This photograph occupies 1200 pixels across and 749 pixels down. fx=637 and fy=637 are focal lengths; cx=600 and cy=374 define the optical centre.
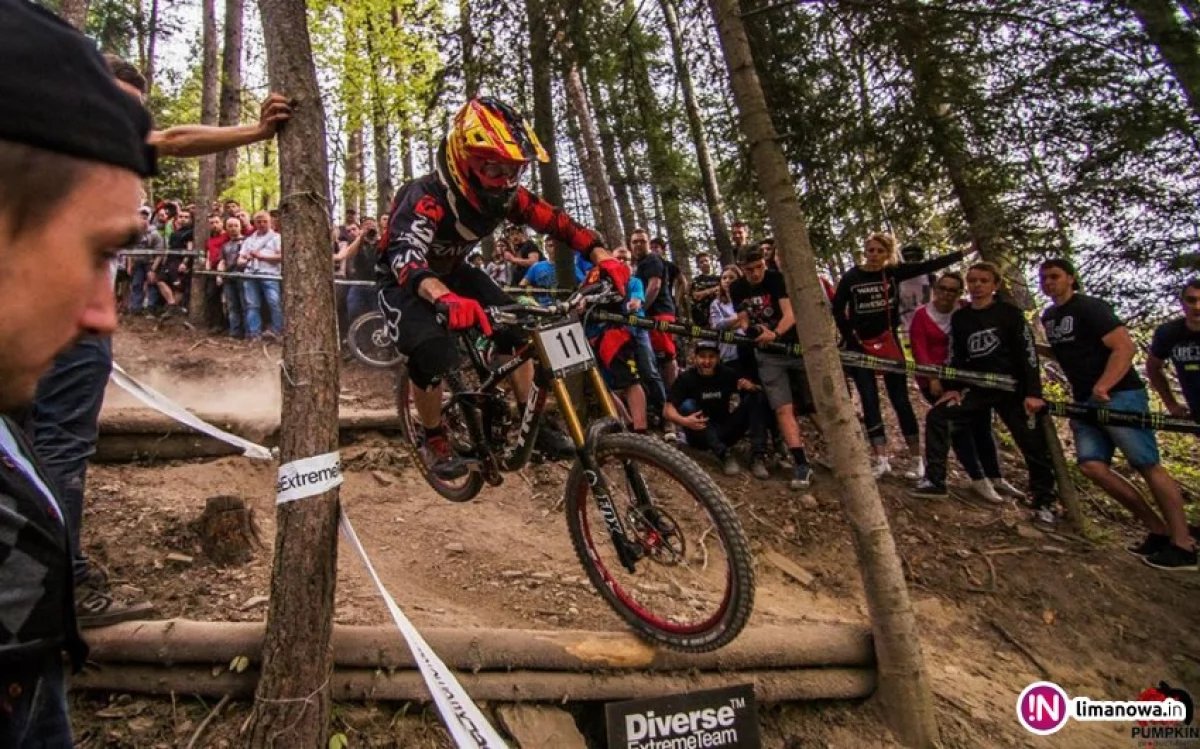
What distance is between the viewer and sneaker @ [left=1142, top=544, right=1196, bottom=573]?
17.5 ft

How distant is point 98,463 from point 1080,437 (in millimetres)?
8341

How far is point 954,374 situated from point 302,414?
582cm

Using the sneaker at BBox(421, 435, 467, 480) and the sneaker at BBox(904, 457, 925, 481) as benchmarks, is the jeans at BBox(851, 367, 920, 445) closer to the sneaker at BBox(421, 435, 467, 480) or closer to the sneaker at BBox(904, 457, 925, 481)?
the sneaker at BBox(904, 457, 925, 481)

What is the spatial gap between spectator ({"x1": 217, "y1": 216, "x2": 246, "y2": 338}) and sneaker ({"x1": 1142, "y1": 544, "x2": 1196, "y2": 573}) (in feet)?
38.7

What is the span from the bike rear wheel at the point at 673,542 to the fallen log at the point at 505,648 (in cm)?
16

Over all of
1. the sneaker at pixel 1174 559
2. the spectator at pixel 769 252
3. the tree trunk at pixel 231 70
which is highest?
the tree trunk at pixel 231 70

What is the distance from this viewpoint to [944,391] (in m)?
6.31

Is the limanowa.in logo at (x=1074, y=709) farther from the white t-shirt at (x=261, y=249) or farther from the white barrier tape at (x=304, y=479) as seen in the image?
the white t-shirt at (x=261, y=249)

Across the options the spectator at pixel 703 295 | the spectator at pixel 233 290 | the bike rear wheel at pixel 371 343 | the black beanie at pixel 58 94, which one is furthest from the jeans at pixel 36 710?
the spectator at pixel 233 290

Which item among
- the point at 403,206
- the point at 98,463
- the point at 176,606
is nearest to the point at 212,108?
the point at 98,463

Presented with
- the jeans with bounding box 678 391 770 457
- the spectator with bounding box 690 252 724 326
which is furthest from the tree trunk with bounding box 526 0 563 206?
the spectator with bounding box 690 252 724 326

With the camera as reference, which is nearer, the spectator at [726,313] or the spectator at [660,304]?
the spectator at [726,313]

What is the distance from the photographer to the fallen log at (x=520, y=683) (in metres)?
2.64

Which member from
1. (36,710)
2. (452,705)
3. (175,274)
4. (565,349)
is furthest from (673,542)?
(175,274)
